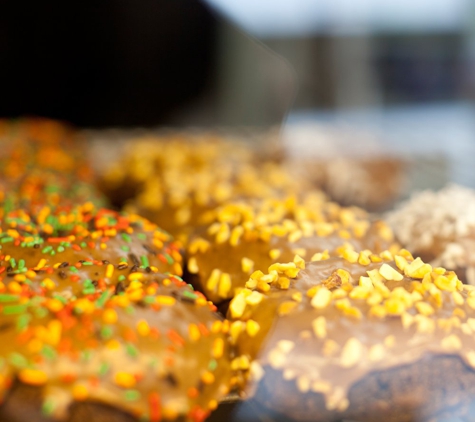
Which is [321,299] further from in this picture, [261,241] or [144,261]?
[144,261]

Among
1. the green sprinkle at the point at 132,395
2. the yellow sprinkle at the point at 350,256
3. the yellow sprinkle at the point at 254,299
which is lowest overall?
the green sprinkle at the point at 132,395

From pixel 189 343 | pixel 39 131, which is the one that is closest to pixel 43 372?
pixel 189 343

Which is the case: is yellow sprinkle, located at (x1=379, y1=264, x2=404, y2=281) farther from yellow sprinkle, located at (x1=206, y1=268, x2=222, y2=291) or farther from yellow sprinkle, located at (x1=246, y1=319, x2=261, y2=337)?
yellow sprinkle, located at (x1=206, y1=268, x2=222, y2=291)

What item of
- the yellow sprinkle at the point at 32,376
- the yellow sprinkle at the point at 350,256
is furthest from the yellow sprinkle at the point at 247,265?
the yellow sprinkle at the point at 32,376

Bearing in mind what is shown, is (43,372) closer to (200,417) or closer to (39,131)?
(200,417)

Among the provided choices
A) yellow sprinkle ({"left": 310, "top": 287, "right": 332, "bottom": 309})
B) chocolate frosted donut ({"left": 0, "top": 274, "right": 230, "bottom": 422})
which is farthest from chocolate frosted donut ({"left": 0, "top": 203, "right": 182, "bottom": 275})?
yellow sprinkle ({"left": 310, "top": 287, "right": 332, "bottom": 309})

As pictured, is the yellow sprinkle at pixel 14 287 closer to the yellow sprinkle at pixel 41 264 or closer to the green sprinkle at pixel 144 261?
the yellow sprinkle at pixel 41 264

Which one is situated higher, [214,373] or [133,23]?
[133,23]
